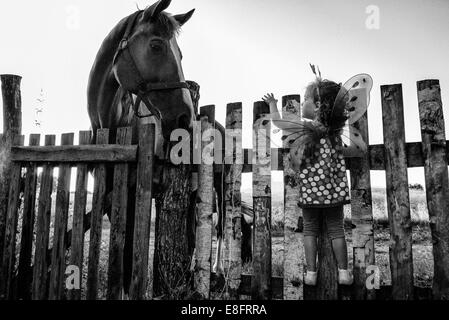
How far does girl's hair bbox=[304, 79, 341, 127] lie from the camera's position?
109 inches

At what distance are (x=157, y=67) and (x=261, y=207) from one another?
6.04ft

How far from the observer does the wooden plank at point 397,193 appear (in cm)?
256

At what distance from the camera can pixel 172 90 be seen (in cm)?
339

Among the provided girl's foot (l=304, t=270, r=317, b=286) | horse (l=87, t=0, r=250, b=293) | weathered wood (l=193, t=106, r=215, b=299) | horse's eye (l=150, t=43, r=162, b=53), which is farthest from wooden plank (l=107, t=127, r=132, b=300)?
girl's foot (l=304, t=270, r=317, b=286)

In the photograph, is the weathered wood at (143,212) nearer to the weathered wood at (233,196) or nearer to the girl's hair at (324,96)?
the weathered wood at (233,196)

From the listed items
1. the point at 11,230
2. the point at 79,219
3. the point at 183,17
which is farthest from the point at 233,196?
the point at 183,17

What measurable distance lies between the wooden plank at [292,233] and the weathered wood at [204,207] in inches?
27.4

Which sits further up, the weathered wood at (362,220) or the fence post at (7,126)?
the fence post at (7,126)

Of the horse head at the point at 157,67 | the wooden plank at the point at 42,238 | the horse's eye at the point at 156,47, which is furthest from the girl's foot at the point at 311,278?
the horse's eye at the point at 156,47

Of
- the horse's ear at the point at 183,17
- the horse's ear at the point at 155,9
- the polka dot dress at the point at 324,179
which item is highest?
the horse's ear at the point at 183,17
